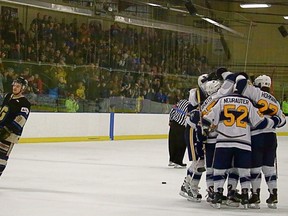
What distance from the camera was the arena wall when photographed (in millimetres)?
14891

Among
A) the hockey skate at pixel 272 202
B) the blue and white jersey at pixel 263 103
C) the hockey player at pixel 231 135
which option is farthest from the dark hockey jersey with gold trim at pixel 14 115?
the hockey skate at pixel 272 202

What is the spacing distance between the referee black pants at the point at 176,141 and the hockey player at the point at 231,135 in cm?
404

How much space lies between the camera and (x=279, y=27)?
1056 inches

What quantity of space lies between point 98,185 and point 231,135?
2.33m

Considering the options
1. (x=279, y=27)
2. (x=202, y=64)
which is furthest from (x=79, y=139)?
(x=279, y=27)

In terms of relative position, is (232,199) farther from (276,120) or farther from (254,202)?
(276,120)

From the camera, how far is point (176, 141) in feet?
34.0

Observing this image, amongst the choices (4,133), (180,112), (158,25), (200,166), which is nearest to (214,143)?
(200,166)

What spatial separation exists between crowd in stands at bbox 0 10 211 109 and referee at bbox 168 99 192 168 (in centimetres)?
517

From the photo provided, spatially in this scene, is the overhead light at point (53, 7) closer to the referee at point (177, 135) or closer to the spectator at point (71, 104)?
the spectator at point (71, 104)

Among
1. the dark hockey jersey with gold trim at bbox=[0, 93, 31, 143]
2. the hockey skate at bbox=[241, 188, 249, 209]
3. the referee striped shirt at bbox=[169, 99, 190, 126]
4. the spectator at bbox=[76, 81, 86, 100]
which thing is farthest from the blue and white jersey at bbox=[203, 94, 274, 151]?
the spectator at bbox=[76, 81, 86, 100]

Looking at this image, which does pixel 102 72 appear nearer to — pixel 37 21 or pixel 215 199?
pixel 37 21

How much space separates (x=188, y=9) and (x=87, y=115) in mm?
6611

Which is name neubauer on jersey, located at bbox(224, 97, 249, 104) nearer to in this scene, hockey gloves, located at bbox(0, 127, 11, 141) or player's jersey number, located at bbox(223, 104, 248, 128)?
player's jersey number, located at bbox(223, 104, 248, 128)
